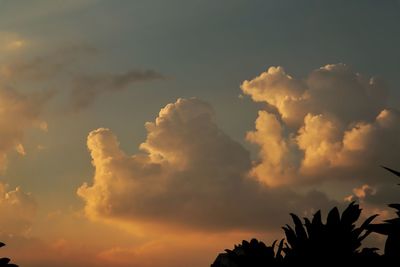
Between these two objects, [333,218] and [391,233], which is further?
[333,218]

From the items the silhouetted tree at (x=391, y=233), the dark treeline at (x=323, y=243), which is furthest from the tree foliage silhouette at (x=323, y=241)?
the silhouetted tree at (x=391, y=233)

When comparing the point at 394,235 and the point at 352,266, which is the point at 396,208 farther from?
the point at 352,266

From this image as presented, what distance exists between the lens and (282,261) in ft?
66.3

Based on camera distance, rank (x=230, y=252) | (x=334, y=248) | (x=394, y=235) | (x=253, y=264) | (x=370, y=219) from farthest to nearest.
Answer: (x=230, y=252) → (x=253, y=264) → (x=334, y=248) → (x=370, y=219) → (x=394, y=235)

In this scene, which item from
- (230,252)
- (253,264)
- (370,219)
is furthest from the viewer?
(230,252)

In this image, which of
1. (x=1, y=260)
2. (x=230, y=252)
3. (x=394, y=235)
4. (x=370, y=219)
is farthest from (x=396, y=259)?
(x=1, y=260)

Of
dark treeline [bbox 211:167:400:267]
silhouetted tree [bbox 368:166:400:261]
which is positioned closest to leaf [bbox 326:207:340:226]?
dark treeline [bbox 211:167:400:267]

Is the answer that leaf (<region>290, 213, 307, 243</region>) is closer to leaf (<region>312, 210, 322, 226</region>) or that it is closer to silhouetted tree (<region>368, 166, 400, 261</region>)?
leaf (<region>312, 210, 322, 226</region>)

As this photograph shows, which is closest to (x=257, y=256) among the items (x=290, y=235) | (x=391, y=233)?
(x=290, y=235)

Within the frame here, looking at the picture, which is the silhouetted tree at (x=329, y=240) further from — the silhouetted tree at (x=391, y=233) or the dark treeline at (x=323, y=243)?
the silhouetted tree at (x=391, y=233)

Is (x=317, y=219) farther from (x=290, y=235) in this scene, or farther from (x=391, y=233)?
(x=391, y=233)

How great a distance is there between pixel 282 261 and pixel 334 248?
7.02 ft

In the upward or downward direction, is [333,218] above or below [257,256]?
above

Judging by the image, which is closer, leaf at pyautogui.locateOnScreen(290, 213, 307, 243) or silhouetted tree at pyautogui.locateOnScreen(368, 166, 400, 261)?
silhouetted tree at pyautogui.locateOnScreen(368, 166, 400, 261)
